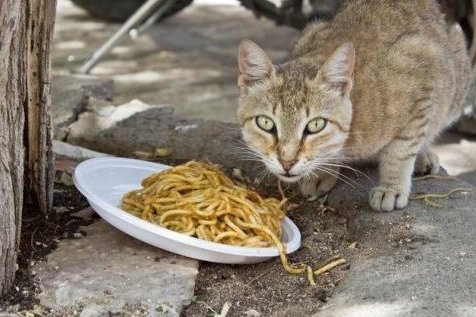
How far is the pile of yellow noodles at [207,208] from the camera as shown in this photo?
10.9ft

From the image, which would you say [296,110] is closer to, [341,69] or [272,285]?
[341,69]

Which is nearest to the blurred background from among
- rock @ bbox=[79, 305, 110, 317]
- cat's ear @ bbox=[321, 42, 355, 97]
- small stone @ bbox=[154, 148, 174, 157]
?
small stone @ bbox=[154, 148, 174, 157]

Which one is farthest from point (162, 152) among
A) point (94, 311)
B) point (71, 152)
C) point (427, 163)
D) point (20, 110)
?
point (94, 311)

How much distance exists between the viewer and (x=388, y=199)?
3682 mm

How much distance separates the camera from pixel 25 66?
9.74 ft

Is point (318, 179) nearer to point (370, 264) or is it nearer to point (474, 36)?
point (370, 264)

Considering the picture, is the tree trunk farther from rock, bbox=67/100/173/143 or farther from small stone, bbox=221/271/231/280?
rock, bbox=67/100/173/143

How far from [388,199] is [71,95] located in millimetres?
2301

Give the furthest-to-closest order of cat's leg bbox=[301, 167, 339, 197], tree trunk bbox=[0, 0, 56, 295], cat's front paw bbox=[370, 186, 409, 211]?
1. cat's leg bbox=[301, 167, 339, 197]
2. cat's front paw bbox=[370, 186, 409, 211]
3. tree trunk bbox=[0, 0, 56, 295]

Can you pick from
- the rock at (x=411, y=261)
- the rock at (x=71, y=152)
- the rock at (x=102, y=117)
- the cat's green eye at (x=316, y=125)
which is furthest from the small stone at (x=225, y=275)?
the rock at (x=102, y=117)

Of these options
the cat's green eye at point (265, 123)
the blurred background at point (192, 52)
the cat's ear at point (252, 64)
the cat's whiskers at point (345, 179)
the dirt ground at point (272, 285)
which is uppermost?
the cat's ear at point (252, 64)

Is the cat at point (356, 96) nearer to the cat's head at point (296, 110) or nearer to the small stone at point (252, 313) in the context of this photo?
the cat's head at point (296, 110)

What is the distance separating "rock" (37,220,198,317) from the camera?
9.55ft

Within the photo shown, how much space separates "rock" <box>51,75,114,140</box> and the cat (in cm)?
152
